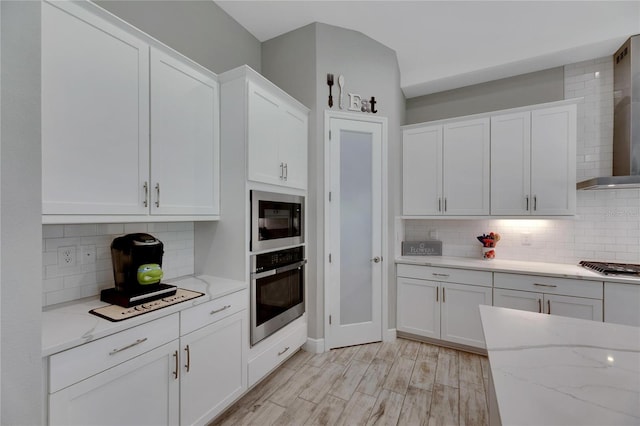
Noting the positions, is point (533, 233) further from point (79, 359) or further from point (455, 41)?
point (79, 359)

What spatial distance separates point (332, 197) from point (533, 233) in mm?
2248

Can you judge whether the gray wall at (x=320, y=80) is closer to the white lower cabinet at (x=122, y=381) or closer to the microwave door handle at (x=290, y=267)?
the microwave door handle at (x=290, y=267)

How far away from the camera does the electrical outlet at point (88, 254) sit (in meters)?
1.62

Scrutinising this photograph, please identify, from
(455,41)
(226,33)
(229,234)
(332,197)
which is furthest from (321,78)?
(229,234)

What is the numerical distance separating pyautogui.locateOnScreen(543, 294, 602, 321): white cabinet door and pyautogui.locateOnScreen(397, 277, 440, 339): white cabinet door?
945 millimetres

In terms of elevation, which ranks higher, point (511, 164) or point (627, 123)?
point (627, 123)

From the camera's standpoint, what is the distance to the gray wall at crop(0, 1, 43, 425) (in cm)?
77

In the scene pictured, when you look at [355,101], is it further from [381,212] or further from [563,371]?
[563,371]

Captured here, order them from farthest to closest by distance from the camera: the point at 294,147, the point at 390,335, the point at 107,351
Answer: the point at 390,335 → the point at 294,147 → the point at 107,351

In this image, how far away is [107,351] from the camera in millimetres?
1245

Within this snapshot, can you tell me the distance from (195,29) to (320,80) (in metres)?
1.16

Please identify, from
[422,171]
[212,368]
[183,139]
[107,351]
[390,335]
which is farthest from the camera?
[422,171]

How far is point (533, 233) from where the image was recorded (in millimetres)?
3049

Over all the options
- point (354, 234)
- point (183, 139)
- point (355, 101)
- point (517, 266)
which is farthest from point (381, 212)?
point (183, 139)
